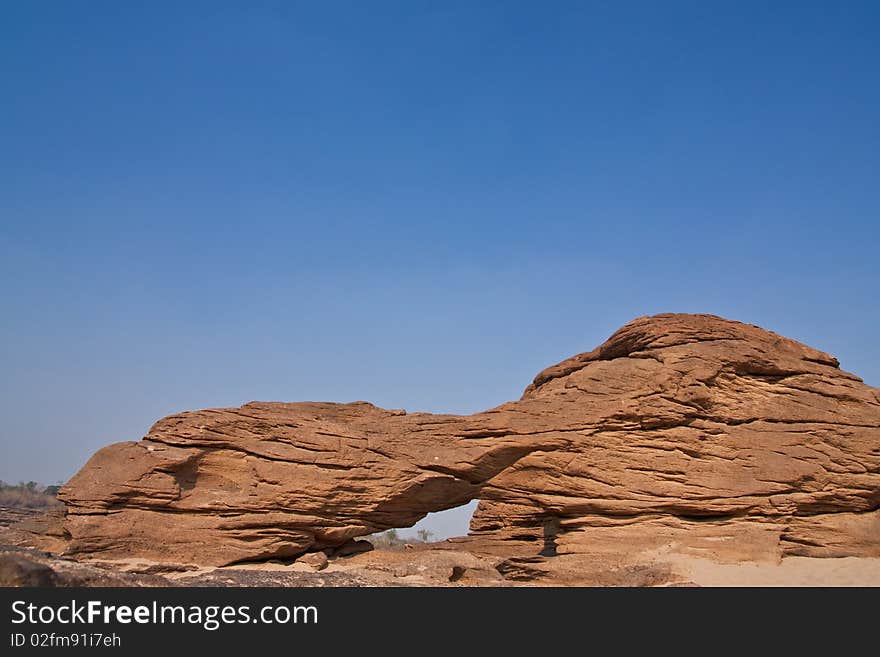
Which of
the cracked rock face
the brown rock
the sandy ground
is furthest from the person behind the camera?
the brown rock

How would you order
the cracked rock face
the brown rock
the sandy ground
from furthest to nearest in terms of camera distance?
the brown rock
the cracked rock face
the sandy ground

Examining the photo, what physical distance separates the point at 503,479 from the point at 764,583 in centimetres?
757

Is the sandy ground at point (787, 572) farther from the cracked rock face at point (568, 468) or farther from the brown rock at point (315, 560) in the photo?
the brown rock at point (315, 560)

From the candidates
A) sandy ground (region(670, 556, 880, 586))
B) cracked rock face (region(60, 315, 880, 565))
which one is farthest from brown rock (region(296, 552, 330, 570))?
sandy ground (region(670, 556, 880, 586))

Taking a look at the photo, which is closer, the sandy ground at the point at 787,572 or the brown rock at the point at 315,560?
the sandy ground at the point at 787,572

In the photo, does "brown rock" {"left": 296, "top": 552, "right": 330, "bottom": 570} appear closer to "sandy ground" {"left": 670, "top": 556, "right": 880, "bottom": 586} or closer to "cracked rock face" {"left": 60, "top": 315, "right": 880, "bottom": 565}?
"cracked rock face" {"left": 60, "top": 315, "right": 880, "bottom": 565}

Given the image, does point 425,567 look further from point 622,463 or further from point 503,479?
point 622,463

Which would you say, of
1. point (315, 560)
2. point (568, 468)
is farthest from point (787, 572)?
point (315, 560)

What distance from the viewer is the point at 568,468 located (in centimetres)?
2188

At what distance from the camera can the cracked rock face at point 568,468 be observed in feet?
65.7

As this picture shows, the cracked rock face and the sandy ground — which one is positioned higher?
the cracked rock face

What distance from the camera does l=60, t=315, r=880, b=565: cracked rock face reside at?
2003 cm

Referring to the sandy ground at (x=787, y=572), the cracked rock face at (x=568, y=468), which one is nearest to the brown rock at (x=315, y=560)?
the cracked rock face at (x=568, y=468)
